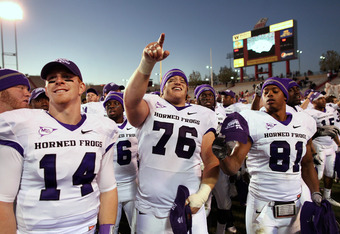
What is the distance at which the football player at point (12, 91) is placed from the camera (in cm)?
217

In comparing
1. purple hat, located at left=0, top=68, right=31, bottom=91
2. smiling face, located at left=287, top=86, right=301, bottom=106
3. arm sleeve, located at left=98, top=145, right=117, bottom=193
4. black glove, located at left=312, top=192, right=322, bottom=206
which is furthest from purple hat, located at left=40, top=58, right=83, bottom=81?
smiling face, located at left=287, top=86, right=301, bottom=106

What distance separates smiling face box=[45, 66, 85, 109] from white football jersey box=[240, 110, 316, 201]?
193cm

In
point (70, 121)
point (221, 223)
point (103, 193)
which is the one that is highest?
point (70, 121)

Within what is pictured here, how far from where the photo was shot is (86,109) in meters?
5.64

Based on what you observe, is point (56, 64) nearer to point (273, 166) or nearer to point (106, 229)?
point (106, 229)

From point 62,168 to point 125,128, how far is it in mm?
1941

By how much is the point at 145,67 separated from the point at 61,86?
0.69m

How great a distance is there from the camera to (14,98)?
2230 millimetres

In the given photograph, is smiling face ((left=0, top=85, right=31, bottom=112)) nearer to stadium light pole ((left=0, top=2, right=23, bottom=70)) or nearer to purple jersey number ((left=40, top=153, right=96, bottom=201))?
purple jersey number ((left=40, top=153, right=96, bottom=201))

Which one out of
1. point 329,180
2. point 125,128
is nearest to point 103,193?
point 125,128

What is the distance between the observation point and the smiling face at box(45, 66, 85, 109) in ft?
5.91

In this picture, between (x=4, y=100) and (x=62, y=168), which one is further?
(x=4, y=100)

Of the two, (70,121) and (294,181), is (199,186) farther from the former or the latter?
(70,121)

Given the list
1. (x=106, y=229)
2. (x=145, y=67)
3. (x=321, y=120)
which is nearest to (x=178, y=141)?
(x=145, y=67)
